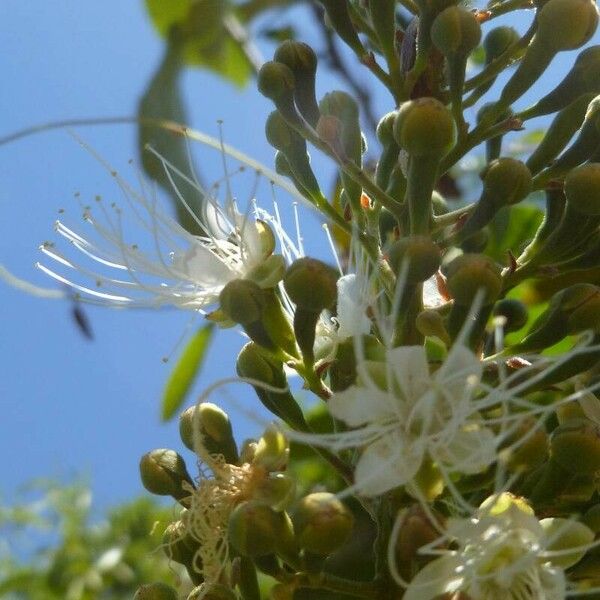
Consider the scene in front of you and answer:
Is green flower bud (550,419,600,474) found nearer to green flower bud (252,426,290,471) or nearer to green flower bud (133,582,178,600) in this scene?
green flower bud (252,426,290,471)

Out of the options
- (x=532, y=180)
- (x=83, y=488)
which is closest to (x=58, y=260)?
(x=532, y=180)

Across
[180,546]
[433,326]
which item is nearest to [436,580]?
[433,326]

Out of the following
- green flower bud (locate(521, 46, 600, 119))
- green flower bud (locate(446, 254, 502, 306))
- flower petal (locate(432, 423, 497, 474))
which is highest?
green flower bud (locate(521, 46, 600, 119))

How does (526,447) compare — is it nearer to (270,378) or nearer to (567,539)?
(567,539)

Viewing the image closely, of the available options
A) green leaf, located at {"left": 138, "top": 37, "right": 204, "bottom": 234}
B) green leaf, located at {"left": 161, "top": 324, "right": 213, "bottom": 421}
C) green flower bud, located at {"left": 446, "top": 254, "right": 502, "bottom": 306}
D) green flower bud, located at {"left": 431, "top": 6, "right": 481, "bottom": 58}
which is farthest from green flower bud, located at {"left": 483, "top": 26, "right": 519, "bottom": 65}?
green leaf, located at {"left": 161, "top": 324, "right": 213, "bottom": 421}

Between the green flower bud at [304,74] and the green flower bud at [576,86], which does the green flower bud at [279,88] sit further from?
the green flower bud at [576,86]

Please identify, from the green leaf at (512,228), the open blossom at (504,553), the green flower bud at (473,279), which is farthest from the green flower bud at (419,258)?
the green leaf at (512,228)
